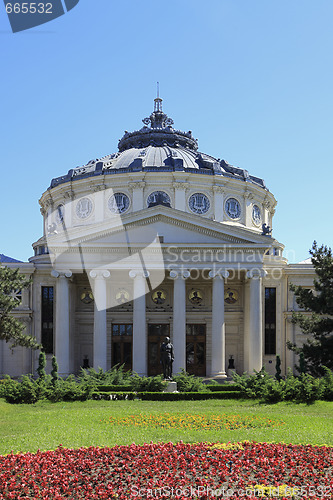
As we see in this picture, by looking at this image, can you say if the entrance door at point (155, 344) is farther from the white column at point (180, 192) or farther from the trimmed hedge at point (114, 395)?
the trimmed hedge at point (114, 395)

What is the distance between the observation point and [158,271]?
157 feet

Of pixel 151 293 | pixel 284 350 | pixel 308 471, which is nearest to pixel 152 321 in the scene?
pixel 151 293

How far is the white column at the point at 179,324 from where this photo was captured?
44903 mm

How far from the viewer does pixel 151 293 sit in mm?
52500

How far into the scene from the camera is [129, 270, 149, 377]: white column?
1765 inches

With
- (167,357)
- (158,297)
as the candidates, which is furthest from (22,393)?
(158,297)

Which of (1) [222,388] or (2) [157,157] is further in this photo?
(2) [157,157]

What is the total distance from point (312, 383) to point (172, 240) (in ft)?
61.9

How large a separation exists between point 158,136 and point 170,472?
59.3 metres

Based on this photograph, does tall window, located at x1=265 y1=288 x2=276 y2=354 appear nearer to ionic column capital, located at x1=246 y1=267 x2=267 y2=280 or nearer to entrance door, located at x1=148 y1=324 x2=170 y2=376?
ionic column capital, located at x1=246 y1=267 x2=267 y2=280

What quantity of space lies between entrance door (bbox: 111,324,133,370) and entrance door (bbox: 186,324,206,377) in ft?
18.2

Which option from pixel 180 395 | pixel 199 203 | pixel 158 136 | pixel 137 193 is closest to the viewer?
pixel 180 395

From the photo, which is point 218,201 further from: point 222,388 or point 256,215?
point 222,388

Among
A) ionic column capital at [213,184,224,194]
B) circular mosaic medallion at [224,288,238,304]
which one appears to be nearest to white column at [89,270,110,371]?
circular mosaic medallion at [224,288,238,304]
